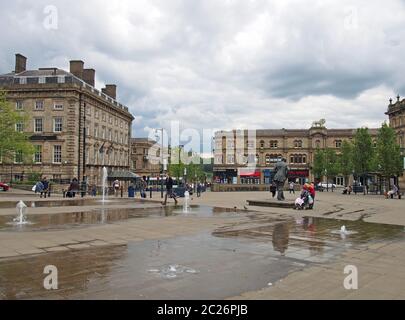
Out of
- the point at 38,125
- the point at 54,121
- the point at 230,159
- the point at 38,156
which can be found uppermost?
the point at 54,121

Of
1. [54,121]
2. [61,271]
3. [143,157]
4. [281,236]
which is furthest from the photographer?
[143,157]

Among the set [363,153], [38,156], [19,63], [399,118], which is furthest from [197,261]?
[399,118]

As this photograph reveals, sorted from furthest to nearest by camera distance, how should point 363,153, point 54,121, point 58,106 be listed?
point 54,121 → point 58,106 → point 363,153

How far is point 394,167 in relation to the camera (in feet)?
148

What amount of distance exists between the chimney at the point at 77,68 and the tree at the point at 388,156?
47208 mm

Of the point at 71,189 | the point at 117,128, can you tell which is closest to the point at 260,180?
the point at 117,128

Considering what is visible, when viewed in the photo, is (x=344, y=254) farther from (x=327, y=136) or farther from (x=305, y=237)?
(x=327, y=136)

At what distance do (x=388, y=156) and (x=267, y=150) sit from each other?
45800mm

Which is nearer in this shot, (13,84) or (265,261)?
(265,261)

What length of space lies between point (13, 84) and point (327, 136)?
68513 millimetres

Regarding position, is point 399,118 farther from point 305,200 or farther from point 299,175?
point 305,200

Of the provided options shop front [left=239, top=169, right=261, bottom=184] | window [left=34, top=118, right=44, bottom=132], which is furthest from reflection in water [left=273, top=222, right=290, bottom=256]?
shop front [left=239, top=169, right=261, bottom=184]

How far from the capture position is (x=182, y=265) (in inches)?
269

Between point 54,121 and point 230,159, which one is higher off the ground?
point 54,121
